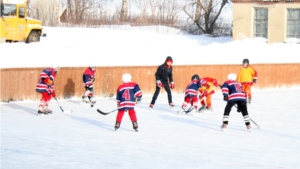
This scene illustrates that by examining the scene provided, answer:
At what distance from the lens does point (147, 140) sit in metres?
13.2

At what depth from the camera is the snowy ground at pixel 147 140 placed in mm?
10867

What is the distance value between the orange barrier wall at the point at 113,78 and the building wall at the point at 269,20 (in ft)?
31.2

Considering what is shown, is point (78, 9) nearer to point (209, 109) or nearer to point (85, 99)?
point (85, 99)

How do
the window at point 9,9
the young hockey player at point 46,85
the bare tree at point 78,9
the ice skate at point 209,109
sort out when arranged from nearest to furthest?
the young hockey player at point 46,85
the ice skate at point 209,109
the window at point 9,9
the bare tree at point 78,9

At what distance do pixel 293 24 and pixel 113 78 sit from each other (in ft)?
57.4

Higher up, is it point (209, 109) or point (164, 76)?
point (164, 76)

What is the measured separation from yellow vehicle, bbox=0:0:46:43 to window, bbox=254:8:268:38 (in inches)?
498

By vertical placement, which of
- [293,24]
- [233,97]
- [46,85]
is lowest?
[233,97]

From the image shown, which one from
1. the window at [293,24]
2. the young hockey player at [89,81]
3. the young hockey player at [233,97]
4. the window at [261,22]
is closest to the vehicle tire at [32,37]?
the window at [261,22]

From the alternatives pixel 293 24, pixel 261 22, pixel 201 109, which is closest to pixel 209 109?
pixel 201 109

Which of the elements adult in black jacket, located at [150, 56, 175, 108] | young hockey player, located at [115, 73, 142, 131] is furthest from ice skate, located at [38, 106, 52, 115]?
adult in black jacket, located at [150, 56, 175, 108]

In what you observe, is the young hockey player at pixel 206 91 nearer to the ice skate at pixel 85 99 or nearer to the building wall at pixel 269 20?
the ice skate at pixel 85 99

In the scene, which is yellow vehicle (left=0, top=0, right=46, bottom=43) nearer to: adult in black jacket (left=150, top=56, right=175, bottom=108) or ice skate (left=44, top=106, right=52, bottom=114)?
adult in black jacket (left=150, top=56, right=175, bottom=108)

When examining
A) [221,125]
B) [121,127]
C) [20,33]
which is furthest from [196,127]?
[20,33]
